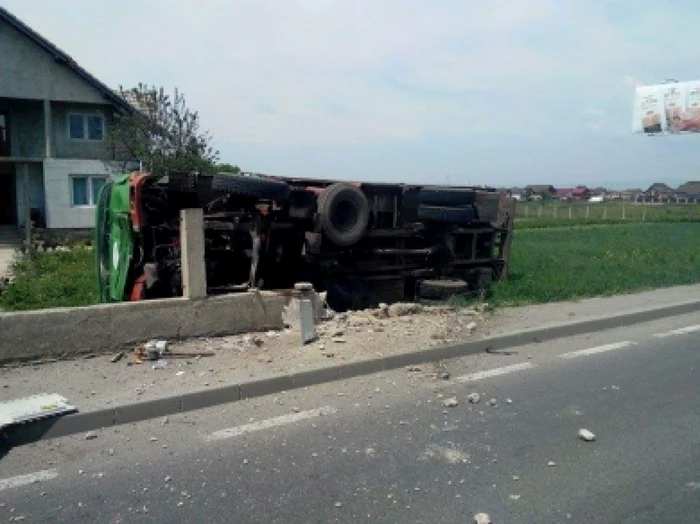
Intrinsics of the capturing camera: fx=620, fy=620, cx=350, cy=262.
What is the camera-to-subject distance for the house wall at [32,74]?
2634cm

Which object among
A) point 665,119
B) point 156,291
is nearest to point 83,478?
point 156,291

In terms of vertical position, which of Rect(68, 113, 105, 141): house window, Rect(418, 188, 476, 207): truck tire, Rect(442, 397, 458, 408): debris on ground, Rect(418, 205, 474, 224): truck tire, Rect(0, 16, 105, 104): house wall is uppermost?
Rect(0, 16, 105, 104): house wall

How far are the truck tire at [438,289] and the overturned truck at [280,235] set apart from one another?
0.02m

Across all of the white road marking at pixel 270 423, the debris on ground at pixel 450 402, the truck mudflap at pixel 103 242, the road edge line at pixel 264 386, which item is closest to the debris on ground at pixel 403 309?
the road edge line at pixel 264 386

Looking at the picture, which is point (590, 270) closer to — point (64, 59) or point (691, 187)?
point (64, 59)

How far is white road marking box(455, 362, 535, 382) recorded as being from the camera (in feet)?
20.9

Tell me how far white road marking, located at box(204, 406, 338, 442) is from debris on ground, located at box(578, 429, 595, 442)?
2.03 meters

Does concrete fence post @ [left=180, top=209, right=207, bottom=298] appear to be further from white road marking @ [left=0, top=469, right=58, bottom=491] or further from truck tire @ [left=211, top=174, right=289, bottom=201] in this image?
white road marking @ [left=0, top=469, right=58, bottom=491]

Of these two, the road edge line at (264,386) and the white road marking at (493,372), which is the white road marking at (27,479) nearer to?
A: the road edge line at (264,386)

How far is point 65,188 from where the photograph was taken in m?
27.6

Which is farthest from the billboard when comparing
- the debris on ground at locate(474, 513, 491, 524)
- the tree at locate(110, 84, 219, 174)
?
the debris on ground at locate(474, 513, 491, 524)

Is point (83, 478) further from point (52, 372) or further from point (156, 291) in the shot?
point (156, 291)

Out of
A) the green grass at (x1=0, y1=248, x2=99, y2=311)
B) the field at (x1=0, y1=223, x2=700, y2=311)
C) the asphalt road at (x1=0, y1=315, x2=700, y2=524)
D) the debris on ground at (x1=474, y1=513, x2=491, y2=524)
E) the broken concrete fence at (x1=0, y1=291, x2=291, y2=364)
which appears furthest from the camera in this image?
the field at (x1=0, y1=223, x2=700, y2=311)

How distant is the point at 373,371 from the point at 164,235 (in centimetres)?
370
